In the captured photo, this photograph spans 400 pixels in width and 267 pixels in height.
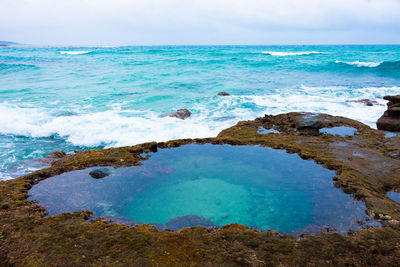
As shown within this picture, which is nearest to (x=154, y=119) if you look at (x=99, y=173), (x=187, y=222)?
(x=99, y=173)

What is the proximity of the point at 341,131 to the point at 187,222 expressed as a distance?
262 inches

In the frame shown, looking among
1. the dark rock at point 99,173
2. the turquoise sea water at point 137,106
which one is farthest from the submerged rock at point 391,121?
the dark rock at point 99,173

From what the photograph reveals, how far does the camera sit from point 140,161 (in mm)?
6520

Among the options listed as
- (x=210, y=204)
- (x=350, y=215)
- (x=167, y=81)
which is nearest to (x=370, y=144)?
(x=350, y=215)

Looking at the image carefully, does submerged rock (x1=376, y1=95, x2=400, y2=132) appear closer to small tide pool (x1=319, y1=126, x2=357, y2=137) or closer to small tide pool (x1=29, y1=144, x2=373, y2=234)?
small tide pool (x1=319, y1=126, x2=357, y2=137)

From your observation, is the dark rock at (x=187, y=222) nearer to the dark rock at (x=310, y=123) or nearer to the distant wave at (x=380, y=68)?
the dark rock at (x=310, y=123)

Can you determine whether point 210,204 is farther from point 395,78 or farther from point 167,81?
point 395,78

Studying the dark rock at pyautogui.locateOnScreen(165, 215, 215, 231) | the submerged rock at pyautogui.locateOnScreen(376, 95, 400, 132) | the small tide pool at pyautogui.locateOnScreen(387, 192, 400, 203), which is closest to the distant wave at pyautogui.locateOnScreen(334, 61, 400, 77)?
the submerged rock at pyautogui.locateOnScreen(376, 95, 400, 132)

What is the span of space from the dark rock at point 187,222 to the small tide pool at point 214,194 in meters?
0.02

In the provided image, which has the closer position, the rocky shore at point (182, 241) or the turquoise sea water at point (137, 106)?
the rocky shore at point (182, 241)

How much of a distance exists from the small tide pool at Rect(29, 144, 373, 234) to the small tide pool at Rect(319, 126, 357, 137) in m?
2.65

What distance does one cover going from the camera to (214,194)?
5.30 metres

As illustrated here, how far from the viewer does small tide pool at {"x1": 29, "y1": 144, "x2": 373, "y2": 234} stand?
14.6 feet

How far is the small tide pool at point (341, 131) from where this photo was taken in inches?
330
